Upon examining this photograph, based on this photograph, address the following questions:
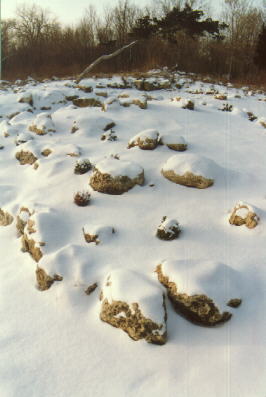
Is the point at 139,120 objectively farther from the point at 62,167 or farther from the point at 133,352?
the point at 133,352

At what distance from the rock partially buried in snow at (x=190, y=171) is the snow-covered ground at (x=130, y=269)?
0.08ft

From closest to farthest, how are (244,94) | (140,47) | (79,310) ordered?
(79,310) → (244,94) → (140,47)

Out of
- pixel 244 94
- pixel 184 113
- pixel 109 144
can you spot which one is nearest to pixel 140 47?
pixel 244 94

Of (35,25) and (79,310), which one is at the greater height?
(35,25)

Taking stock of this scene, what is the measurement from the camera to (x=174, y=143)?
509cm

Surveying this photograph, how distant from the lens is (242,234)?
3299mm

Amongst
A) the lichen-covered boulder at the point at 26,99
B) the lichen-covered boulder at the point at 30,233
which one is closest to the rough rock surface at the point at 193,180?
the lichen-covered boulder at the point at 30,233

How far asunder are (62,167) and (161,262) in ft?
8.52

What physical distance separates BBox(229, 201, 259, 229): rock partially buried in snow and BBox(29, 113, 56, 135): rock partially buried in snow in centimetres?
450

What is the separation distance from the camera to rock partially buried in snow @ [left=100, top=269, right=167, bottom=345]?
7.83 feet

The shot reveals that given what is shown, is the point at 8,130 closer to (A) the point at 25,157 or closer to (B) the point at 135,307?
(A) the point at 25,157

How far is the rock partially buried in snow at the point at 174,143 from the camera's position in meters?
5.08

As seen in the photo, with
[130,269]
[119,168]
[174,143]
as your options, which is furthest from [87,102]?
[130,269]

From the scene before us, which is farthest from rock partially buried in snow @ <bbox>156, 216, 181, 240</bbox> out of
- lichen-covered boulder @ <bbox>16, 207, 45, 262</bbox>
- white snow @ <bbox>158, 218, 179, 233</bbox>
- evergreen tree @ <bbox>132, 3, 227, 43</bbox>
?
evergreen tree @ <bbox>132, 3, 227, 43</bbox>
